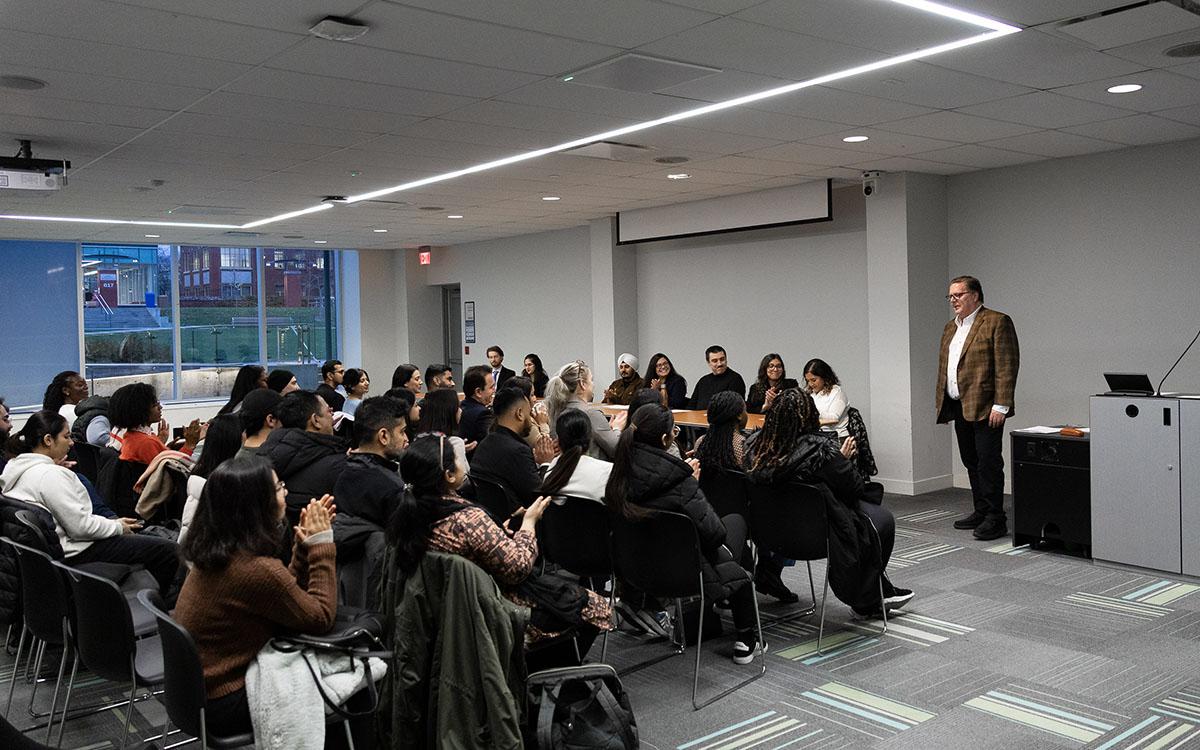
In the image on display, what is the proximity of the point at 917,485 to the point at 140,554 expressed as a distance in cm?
640

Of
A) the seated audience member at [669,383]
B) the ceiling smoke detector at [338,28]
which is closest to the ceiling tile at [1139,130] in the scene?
the seated audience member at [669,383]

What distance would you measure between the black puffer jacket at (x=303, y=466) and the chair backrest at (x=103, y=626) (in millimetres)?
856

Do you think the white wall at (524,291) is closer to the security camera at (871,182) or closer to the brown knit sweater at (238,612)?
the security camera at (871,182)

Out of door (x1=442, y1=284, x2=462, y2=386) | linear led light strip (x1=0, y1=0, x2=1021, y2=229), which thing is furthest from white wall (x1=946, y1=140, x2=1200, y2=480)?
door (x1=442, y1=284, x2=462, y2=386)

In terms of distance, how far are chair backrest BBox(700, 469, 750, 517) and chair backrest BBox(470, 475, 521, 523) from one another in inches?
37.2

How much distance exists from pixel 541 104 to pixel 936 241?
14.8 ft

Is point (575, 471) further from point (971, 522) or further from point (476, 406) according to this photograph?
point (971, 522)

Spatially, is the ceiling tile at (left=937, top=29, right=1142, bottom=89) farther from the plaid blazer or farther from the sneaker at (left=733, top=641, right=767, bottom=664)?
the sneaker at (left=733, top=641, right=767, bottom=664)

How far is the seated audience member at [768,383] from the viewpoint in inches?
311

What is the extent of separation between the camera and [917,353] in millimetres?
8297

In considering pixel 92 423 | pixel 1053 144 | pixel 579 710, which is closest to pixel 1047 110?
pixel 1053 144

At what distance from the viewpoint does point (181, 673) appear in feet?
8.55

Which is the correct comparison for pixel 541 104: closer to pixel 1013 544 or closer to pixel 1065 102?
pixel 1065 102

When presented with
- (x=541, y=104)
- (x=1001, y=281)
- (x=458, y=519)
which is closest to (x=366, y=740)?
(x=458, y=519)
